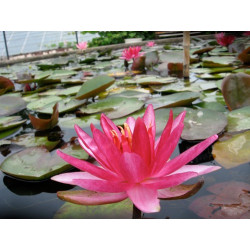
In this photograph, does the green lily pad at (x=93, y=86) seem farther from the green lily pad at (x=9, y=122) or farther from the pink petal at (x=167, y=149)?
the pink petal at (x=167, y=149)

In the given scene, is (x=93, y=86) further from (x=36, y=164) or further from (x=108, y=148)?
(x=108, y=148)

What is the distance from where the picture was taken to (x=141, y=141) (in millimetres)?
508

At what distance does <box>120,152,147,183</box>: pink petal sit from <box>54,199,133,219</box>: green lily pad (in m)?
0.15

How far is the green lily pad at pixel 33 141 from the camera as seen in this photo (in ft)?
3.51

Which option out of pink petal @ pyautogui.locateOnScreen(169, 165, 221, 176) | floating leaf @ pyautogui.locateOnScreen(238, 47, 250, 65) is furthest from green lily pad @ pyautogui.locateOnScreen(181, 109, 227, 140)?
floating leaf @ pyautogui.locateOnScreen(238, 47, 250, 65)

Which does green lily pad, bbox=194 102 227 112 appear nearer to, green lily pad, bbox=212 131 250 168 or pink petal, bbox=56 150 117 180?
green lily pad, bbox=212 131 250 168

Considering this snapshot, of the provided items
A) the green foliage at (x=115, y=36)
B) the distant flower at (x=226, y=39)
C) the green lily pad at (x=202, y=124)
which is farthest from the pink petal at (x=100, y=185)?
the green foliage at (x=115, y=36)

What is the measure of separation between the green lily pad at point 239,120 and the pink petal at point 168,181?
593 millimetres

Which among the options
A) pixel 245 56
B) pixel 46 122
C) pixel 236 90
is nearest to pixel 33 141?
pixel 46 122

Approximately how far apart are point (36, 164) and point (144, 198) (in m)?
0.52

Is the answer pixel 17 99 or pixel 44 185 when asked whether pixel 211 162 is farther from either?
pixel 17 99

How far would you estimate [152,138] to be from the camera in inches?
22.6
